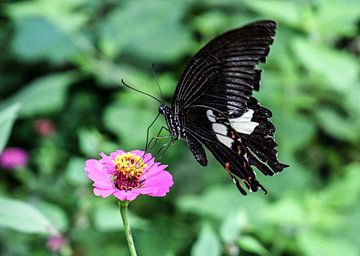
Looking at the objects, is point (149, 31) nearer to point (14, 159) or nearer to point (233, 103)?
point (14, 159)

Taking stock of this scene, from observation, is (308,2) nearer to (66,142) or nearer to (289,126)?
(289,126)

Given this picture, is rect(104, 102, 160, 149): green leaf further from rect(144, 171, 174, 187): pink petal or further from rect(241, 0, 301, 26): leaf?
rect(144, 171, 174, 187): pink petal

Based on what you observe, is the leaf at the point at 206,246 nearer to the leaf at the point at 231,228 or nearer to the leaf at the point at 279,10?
the leaf at the point at 231,228

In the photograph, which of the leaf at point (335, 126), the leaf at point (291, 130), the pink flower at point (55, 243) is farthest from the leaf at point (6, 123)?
the leaf at point (335, 126)

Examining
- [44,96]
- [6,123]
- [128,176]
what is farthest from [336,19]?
[128,176]

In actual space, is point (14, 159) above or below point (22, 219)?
above

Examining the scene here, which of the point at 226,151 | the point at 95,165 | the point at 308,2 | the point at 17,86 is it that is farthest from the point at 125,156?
the point at 17,86
